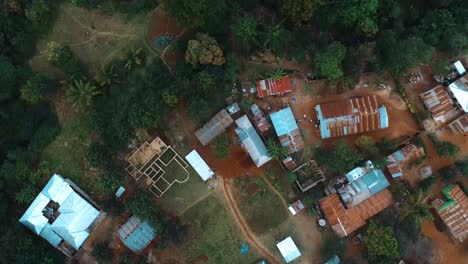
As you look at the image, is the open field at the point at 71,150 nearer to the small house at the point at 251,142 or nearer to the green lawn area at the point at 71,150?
the green lawn area at the point at 71,150

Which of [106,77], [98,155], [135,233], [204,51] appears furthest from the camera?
[106,77]

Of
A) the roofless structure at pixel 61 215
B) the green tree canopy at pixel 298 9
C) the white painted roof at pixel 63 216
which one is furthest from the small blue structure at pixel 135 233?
the green tree canopy at pixel 298 9

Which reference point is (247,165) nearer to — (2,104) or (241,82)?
(241,82)

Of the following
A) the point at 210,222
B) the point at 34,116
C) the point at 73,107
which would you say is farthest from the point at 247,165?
the point at 34,116

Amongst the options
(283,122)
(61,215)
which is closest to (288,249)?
(283,122)

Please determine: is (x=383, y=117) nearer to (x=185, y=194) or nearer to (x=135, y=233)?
(x=185, y=194)
